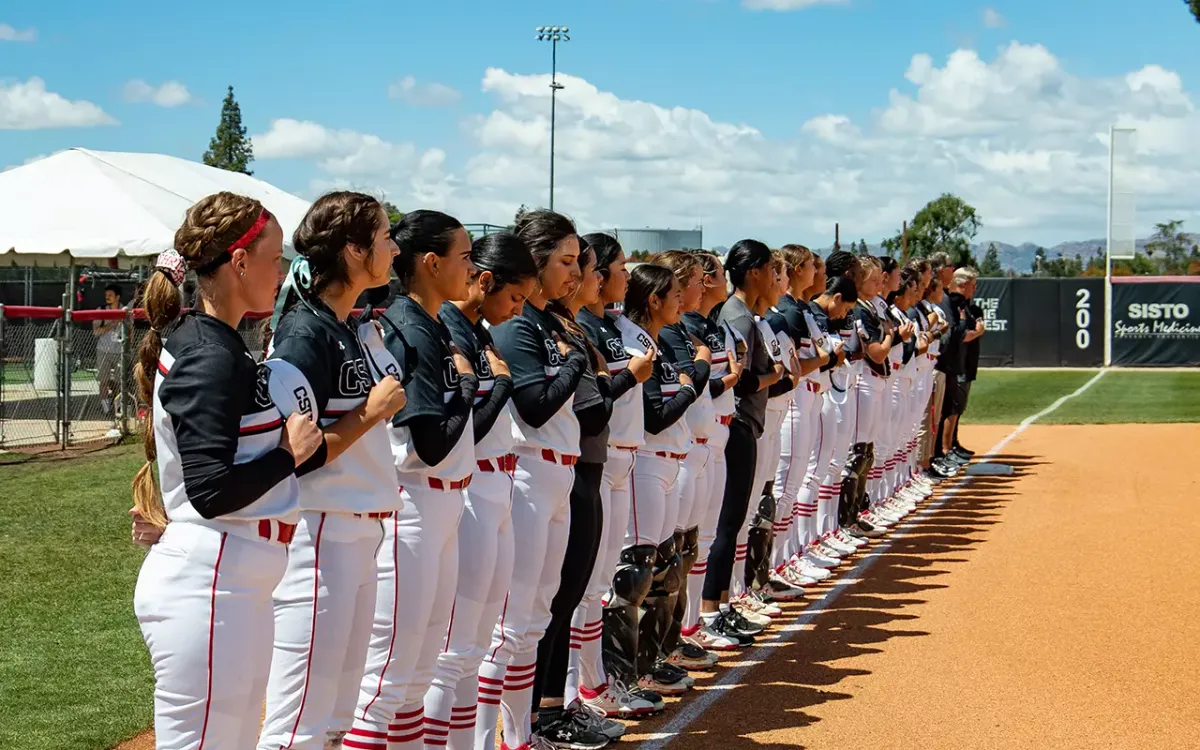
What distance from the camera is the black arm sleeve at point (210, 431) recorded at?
2990mm

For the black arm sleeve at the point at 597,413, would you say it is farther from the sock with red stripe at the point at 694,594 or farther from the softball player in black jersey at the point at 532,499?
the sock with red stripe at the point at 694,594

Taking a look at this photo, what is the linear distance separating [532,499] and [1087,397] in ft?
72.0

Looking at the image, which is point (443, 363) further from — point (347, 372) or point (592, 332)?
point (592, 332)

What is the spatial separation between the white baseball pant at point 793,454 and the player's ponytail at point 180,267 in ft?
18.4

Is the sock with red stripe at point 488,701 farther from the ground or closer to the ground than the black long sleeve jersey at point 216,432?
closer to the ground

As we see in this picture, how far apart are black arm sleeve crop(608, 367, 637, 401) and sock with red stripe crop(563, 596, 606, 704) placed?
0.91 metres

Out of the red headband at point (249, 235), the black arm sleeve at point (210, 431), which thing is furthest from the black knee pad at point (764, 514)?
the black arm sleeve at point (210, 431)

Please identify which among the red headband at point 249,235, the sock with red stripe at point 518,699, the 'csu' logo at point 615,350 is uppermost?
the red headband at point 249,235

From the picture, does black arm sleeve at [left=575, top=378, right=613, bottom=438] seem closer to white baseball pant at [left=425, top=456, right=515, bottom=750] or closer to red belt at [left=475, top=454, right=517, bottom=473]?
red belt at [left=475, top=454, right=517, bottom=473]

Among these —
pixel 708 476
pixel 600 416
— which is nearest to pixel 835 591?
pixel 708 476

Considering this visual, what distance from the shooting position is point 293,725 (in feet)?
11.5

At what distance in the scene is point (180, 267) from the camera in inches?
131

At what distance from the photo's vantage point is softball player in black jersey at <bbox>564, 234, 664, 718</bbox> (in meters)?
5.70

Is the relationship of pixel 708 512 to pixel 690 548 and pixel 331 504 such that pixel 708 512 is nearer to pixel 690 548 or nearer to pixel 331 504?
pixel 690 548
